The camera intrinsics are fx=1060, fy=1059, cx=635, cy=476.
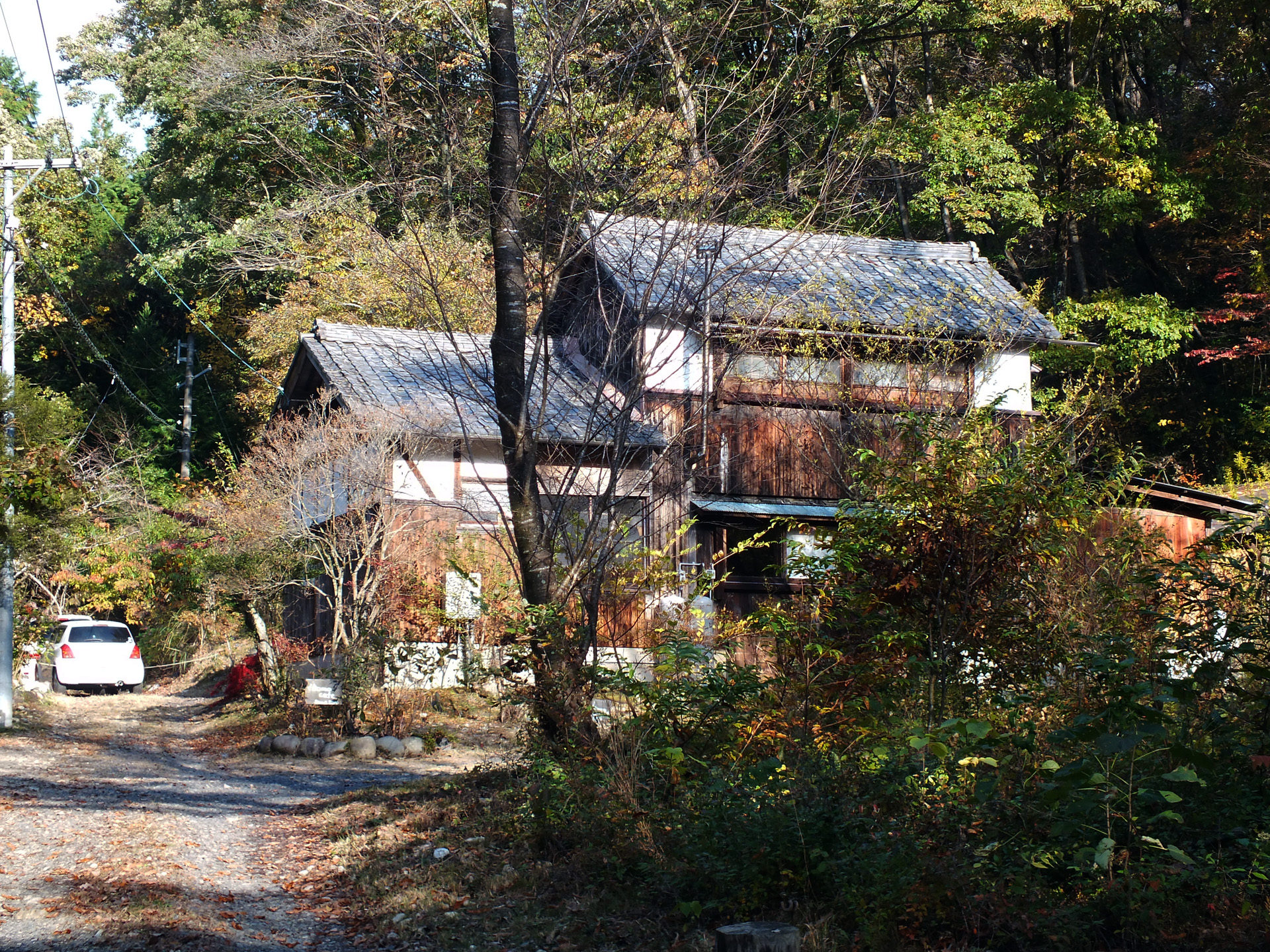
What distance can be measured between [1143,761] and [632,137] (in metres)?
5.78

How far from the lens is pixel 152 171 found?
31422 mm

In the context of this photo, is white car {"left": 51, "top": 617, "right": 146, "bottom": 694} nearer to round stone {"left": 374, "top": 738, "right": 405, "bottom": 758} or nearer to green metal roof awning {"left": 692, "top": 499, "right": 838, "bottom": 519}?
round stone {"left": 374, "top": 738, "right": 405, "bottom": 758}

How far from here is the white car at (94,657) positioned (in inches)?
863

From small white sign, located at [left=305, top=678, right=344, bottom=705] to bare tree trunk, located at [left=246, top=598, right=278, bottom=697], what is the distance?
7.41ft

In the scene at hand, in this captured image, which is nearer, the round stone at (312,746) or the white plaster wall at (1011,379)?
the round stone at (312,746)

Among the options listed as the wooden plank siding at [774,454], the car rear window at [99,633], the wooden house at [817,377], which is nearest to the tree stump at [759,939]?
the wooden house at [817,377]

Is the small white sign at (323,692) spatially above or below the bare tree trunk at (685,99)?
below

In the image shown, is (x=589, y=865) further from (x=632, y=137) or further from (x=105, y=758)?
(x=105, y=758)

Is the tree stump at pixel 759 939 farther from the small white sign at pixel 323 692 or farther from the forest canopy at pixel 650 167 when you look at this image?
the small white sign at pixel 323 692

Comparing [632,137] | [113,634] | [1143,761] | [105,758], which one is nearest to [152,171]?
[113,634]

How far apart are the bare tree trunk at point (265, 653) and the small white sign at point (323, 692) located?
7.41 ft

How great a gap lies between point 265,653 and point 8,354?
19.2 ft

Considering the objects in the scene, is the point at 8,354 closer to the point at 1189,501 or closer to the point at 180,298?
the point at 180,298

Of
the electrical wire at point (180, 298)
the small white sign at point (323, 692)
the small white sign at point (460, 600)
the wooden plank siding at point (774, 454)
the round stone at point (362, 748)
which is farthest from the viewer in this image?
the electrical wire at point (180, 298)
